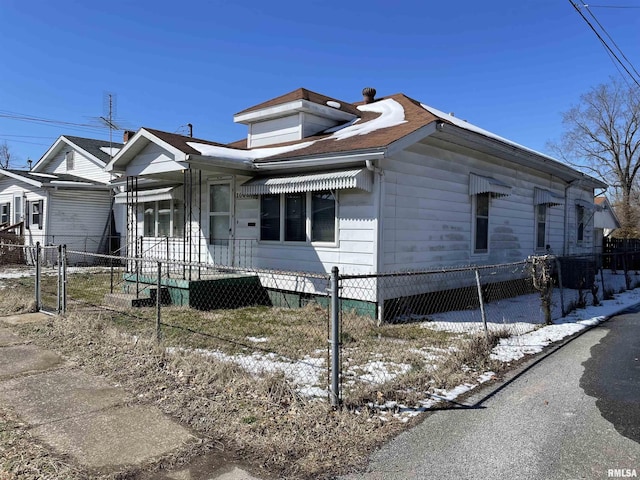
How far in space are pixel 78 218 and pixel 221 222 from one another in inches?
443

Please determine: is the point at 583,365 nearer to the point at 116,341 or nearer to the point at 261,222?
the point at 116,341

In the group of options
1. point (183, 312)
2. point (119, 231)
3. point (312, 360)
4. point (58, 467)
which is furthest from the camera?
point (119, 231)

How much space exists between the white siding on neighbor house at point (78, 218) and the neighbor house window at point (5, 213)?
14.2 feet

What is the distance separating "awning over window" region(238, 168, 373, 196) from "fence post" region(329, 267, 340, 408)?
404 centimetres

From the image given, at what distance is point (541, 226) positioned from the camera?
14.0 meters

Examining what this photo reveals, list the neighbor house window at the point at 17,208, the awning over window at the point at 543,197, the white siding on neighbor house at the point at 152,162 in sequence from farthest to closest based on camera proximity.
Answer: the neighbor house window at the point at 17,208 → the awning over window at the point at 543,197 → the white siding on neighbor house at the point at 152,162

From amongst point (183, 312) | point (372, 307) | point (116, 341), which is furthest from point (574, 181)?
point (116, 341)

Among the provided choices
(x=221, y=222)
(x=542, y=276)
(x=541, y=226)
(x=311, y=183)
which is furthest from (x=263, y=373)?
(x=541, y=226)

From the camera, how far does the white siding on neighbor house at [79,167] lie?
21.0 meters

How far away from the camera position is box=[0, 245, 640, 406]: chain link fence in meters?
4.76

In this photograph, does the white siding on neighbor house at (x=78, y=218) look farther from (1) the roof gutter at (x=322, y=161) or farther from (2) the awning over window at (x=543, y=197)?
(2) the awning over window at (x=543, y=197)

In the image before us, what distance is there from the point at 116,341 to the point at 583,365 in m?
5.83

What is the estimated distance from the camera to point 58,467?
3000 mm

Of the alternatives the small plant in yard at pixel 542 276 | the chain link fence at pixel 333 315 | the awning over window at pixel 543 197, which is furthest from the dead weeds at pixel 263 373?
the awning over window at pixel 543 197
